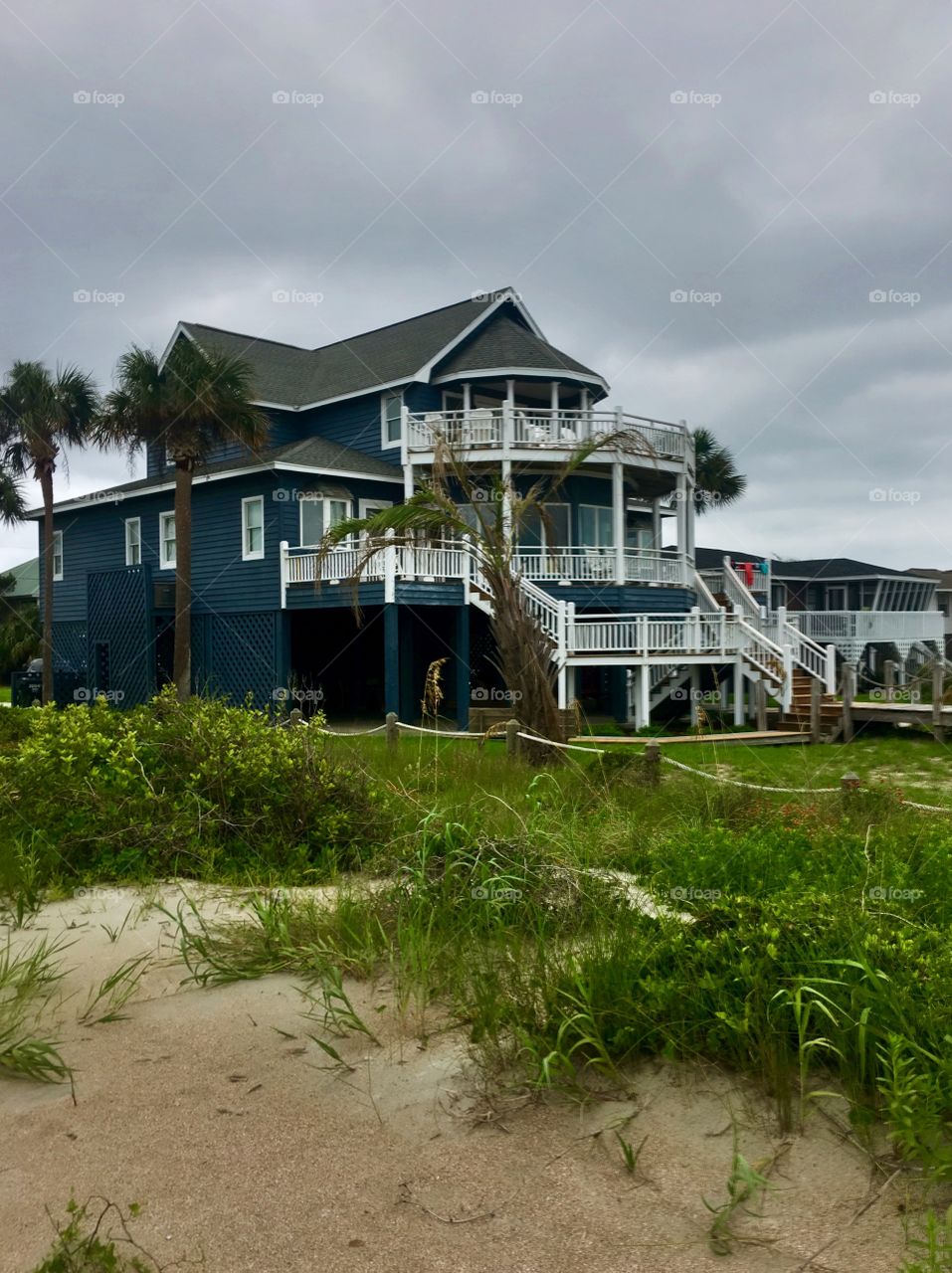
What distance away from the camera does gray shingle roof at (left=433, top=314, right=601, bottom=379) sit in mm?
26953

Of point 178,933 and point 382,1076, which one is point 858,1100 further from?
point 178,933

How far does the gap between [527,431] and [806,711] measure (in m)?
9.41

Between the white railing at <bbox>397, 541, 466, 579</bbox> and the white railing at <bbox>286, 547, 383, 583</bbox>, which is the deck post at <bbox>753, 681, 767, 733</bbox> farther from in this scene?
the white railing at <bbox>286, 547, 383, 583</bbox>

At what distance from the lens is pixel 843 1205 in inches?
137

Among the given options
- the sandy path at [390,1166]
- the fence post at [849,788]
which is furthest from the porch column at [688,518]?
the sandy path at [390,1166]

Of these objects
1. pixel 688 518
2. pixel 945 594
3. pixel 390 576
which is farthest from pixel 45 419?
pixel 945 594

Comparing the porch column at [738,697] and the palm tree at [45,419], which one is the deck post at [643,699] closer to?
the porch column at [738,697]

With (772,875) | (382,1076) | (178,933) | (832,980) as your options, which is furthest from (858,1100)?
(178,933)

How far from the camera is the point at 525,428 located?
24953mm

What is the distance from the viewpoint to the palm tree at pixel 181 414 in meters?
23.2

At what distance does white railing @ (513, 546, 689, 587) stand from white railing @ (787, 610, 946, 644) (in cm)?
1004

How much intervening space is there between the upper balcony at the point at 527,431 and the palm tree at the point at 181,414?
401 centimetres

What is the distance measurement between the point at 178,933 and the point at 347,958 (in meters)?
1.32

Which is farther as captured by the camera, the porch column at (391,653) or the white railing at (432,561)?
the white railing at (432,561)
